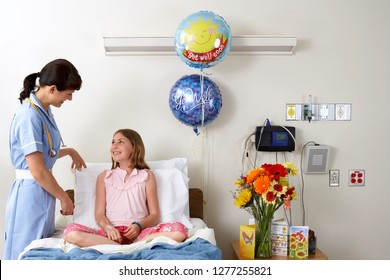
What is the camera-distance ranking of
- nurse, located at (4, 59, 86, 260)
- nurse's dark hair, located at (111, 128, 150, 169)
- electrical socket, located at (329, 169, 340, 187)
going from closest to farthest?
1. nurse, located at (4, 59, 86, 260)
2. nurse's dark hair, located at (111, 128, 150, 169)
3. electrical socket, located at (329, 169, 340, 187)

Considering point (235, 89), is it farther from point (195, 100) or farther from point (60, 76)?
point (60, 76)

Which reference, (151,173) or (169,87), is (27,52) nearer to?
(169,87)

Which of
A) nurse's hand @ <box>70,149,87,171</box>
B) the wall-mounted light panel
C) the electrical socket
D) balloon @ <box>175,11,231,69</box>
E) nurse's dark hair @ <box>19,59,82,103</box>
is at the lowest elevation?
the electrical socket

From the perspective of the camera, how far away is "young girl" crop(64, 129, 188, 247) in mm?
2432

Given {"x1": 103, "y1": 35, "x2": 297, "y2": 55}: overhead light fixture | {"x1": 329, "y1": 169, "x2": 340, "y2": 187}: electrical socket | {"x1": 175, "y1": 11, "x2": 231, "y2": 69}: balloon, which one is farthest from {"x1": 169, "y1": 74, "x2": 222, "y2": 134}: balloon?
{"x1": 329, "y1": 169, "x2": 340, "y2": 187}: electrical socket

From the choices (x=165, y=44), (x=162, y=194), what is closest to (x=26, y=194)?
(x=162, y=194)

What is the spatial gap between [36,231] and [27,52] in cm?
121

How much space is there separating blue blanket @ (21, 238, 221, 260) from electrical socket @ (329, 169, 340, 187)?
1.27 metres

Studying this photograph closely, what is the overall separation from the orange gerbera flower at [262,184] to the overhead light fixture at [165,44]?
876 millimetres

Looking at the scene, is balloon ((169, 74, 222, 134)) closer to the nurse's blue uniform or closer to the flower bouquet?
the flower bouquet

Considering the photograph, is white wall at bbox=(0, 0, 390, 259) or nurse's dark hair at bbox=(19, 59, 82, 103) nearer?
nurse's dark hair at bbox=(19, 59, 82, 103)

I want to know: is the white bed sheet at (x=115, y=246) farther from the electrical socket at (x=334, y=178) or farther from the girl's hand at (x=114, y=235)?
the electrical socket at (x=334, y=178)

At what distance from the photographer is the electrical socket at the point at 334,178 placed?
3113 millimetres

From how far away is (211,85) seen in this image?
2828 millimetres
